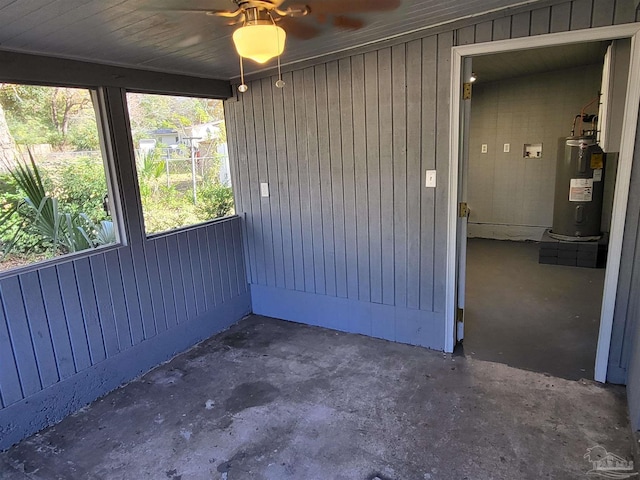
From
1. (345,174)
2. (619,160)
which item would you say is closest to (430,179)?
(345,174)

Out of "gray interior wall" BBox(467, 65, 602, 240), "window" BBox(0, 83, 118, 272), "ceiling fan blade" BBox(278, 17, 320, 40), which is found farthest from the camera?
"gray interior wall" BBox(467, 65, 602, 240)

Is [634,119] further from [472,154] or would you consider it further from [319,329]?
[472,154]

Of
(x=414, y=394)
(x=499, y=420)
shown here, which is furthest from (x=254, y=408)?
(x=499, y=420)

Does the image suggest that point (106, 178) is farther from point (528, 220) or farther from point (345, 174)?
point (528, 220)

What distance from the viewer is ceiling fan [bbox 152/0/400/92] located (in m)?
1.53

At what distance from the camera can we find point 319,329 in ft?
11.1

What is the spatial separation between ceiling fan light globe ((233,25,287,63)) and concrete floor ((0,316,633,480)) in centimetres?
183

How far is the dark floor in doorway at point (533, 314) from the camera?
9.05ft

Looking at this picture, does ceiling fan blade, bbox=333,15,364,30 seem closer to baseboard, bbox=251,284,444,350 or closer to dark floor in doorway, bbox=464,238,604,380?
baseboard, bbox=251,284,444,350

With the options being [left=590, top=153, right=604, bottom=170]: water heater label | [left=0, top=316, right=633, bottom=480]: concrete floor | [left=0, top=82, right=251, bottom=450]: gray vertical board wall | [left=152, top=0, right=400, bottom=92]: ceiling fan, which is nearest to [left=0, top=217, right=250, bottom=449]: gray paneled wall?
[left=0, top=82, right=251, bottom=450]: gray vertical board wall

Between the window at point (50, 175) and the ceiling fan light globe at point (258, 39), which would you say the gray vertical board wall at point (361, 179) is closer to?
the window at point (50, 175)

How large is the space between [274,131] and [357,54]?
87 cm

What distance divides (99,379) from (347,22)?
8.41 ft

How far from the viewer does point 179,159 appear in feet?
10.1
